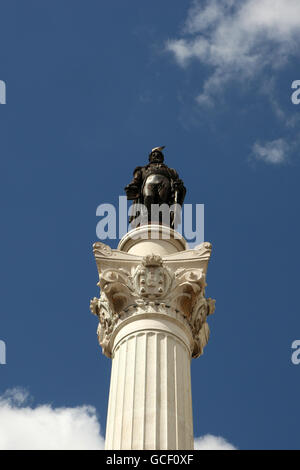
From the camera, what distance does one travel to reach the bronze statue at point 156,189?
100ft

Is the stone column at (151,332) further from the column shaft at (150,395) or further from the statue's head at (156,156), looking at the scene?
the statue's head at (156,156)

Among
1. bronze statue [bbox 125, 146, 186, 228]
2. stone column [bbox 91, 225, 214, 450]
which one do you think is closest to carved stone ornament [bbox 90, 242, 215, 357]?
stone column [bbox 91, 225, 214, 450]

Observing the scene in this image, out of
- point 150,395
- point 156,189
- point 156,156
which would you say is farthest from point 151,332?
point 156,156

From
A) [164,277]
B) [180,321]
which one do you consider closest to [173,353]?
[180,321]

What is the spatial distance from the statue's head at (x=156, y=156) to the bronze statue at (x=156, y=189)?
45 cm

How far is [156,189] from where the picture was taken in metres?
31.1

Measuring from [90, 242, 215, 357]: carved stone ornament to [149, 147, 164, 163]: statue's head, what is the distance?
9.26 meters

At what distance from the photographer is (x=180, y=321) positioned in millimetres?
23391

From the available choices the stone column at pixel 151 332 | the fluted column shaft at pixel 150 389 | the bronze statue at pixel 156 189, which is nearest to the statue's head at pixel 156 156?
the bronze statue at pixel 156 189

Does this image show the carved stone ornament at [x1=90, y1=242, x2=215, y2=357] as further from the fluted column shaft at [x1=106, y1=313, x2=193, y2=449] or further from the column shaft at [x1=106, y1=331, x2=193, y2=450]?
the column shaft at [x1=106, y1=331, x2=193, y2=450]

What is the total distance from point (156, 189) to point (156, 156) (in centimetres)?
297

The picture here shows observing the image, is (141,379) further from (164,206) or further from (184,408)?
(164,206)

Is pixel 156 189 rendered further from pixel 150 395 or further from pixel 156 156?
pixel 150 395

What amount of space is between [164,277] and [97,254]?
2.65 m
